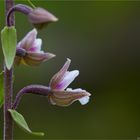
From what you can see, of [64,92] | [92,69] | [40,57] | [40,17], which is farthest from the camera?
[92,69]

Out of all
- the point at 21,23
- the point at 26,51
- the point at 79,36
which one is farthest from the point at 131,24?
the point at 26,51

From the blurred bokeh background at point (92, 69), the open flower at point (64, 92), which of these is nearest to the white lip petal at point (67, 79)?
the open flower at point (64, 92)

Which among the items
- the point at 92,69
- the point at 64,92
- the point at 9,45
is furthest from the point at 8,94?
the point at 92,69

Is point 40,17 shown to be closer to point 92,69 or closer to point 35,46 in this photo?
point 35,46

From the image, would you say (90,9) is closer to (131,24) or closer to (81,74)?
(131,24)

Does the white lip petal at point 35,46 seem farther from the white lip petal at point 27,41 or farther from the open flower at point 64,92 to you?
the open flower at point 64,92

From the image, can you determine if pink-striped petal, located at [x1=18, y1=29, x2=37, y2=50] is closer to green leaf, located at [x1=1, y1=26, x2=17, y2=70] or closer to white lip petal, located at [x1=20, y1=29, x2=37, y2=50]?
white lip petal, located at [x1=20, y1=29, x2=37, y2=50]

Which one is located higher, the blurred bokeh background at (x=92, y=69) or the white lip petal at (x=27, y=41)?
the white lip petal at (x=27, y=41)
